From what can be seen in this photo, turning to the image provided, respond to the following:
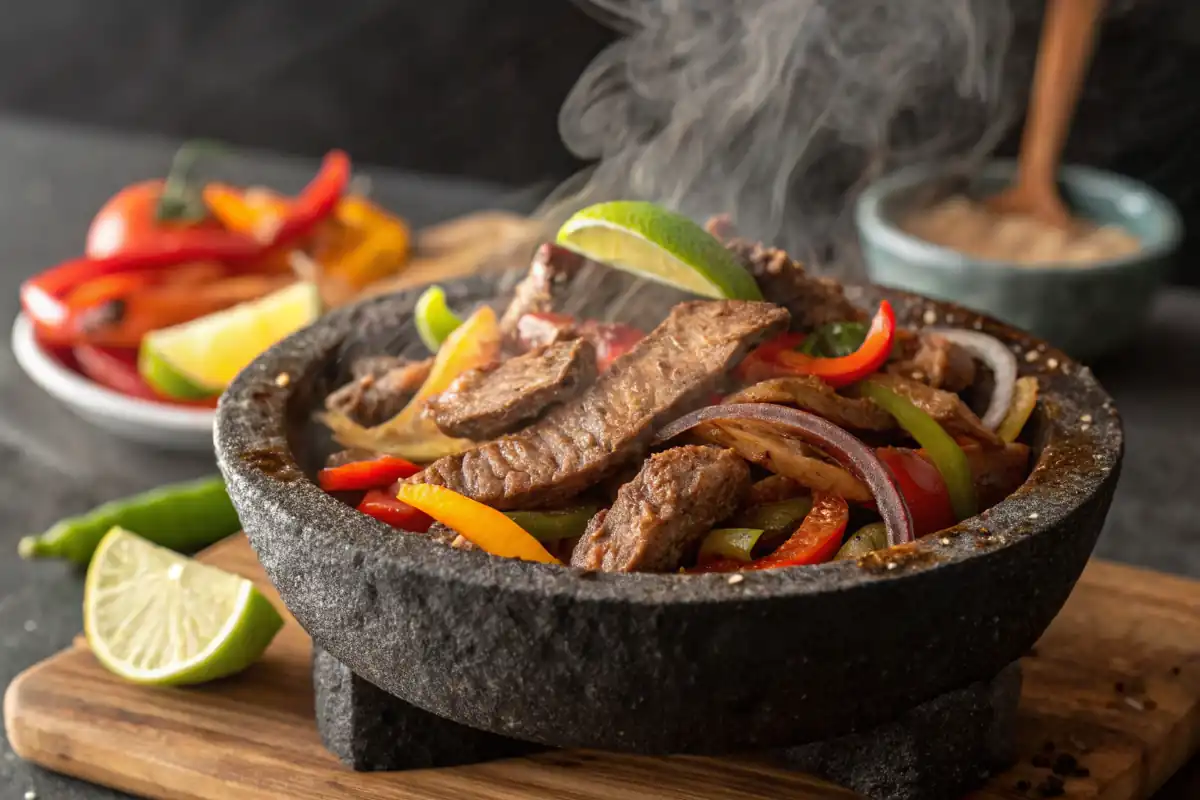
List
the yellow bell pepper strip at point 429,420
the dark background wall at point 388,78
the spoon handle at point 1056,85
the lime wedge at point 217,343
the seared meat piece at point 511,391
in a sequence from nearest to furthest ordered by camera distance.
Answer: the seared meat piece at point 511,391 → the yellow bell pepper strip at point 429,420 → the lime wedge at point 217,343 → the spoon handle at point 1056,85 → the dark background wall at point 388,78

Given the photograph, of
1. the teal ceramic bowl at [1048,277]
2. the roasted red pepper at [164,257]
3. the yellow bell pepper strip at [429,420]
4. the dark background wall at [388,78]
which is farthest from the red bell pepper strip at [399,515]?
the dark background wall at [388,78]

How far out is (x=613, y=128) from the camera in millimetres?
3336

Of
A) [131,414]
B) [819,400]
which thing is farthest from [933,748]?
[131,414]

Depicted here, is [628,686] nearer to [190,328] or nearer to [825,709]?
[825,709]

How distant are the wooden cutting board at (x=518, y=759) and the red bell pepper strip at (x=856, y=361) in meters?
0.67

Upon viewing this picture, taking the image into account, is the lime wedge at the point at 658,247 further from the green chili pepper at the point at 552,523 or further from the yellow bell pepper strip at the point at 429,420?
the green chili pepper at the point at 552,523

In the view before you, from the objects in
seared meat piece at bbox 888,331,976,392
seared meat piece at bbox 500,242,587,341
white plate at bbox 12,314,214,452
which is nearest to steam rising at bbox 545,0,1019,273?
seared meat piece at bbox 500,242,587,341

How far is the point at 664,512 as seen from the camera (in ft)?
6.70

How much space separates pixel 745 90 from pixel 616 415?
1162mm

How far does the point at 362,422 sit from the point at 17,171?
4.20 m

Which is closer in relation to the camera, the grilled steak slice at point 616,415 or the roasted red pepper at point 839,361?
the grilled steak slice at point 616,415

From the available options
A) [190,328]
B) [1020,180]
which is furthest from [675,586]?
[1020,180]

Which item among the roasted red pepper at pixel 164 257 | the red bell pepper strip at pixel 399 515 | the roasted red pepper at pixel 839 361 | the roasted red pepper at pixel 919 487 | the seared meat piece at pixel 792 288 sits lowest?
Answer: the roasted red pepper at pixel 164 257

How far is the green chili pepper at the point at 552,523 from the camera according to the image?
2.18 meters
